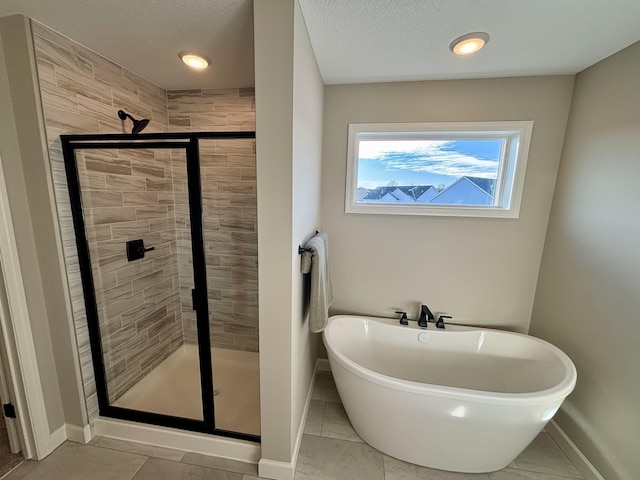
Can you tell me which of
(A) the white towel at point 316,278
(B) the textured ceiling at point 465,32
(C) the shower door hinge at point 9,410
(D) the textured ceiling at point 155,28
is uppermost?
(B) the textured ceiling at point 465,32

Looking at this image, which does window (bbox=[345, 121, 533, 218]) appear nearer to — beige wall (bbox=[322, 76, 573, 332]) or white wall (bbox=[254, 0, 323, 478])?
beige wall (bbox=[322, 76, 573, 332])

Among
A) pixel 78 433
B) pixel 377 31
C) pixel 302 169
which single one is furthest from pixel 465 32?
pixel 78 433

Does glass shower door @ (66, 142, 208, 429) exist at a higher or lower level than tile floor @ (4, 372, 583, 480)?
higher

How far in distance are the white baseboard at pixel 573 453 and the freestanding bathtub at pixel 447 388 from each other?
12.8 inches

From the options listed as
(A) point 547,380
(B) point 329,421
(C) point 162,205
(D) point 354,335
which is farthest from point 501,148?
(C) point 162,205

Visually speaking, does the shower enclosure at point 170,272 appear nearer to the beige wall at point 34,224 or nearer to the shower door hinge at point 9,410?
the beige wall at point 34,224

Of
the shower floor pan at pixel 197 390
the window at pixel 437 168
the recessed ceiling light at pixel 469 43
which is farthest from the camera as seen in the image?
the window at pixel 437 168

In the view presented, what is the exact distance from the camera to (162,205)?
2168 mm

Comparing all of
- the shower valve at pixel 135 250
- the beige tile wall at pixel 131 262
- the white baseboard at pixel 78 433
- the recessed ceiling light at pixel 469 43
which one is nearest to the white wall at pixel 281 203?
the recessed ceiling light at pixel 469 43

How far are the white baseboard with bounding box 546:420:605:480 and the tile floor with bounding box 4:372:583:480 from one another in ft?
0.10

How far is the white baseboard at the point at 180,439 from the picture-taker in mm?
1568

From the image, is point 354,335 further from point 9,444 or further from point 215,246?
point 9,444

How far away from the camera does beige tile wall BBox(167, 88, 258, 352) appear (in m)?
2.13

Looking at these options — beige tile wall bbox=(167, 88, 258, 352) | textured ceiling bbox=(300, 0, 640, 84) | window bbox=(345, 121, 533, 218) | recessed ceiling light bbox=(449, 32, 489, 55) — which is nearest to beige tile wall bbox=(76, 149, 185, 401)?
beige tile wall bbox=(167, 88, 258, 352)
